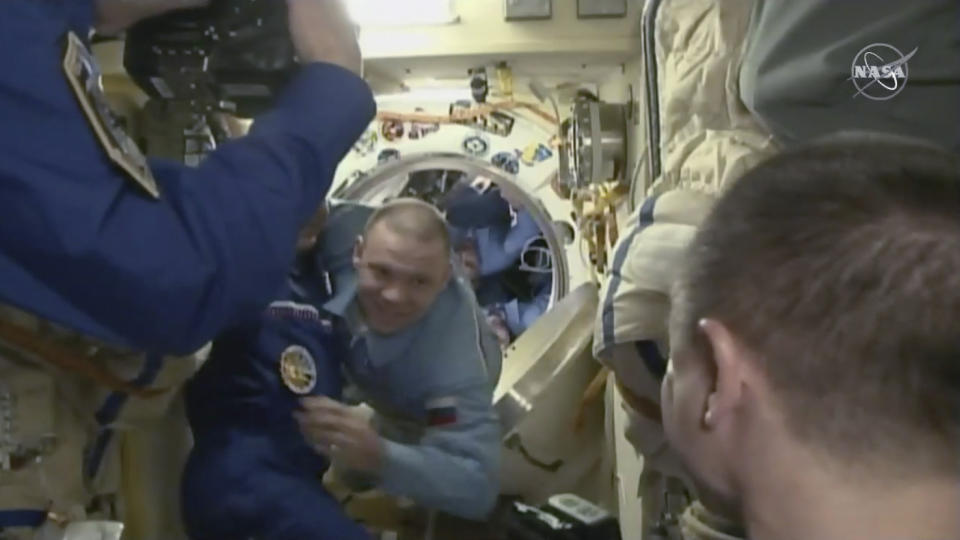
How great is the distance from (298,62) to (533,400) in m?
1.25

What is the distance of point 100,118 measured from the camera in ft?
2.84

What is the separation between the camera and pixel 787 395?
25.6 inches

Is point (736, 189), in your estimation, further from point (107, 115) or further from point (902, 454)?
point (107, 115)

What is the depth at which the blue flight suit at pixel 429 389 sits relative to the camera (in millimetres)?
1528

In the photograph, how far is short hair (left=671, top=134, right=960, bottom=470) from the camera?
24.4 inches

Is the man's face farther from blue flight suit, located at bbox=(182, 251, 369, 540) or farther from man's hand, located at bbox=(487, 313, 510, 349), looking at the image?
man's hand, located at bbox=(487, 313, 510, 349)

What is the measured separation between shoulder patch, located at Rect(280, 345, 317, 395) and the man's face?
0.16m

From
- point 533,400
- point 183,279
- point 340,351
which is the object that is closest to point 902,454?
point 183,279

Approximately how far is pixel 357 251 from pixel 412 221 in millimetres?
105

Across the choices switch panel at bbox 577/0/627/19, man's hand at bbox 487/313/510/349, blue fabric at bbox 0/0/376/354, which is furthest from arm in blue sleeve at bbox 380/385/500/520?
man's hand at bbox 487/313/510/349

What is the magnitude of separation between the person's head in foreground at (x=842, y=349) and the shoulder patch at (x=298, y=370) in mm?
817

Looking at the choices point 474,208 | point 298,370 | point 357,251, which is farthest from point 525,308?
point 298,370

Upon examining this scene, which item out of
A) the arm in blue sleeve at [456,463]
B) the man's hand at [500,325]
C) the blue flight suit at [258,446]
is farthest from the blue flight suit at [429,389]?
the man's hand at [500,325]

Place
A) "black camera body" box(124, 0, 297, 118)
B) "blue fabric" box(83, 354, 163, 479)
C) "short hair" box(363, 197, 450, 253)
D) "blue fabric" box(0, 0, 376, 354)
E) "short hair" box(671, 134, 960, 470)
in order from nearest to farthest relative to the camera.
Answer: "short hair" box(671, 134, 960, 470), "blue fabric" box(0, 0, 376, 354), "black camera body" box(124, 0, 297, 118), "blue fabric" box(83, 354, 163, 479), "short hair" box(363, 197, 450, 253)
